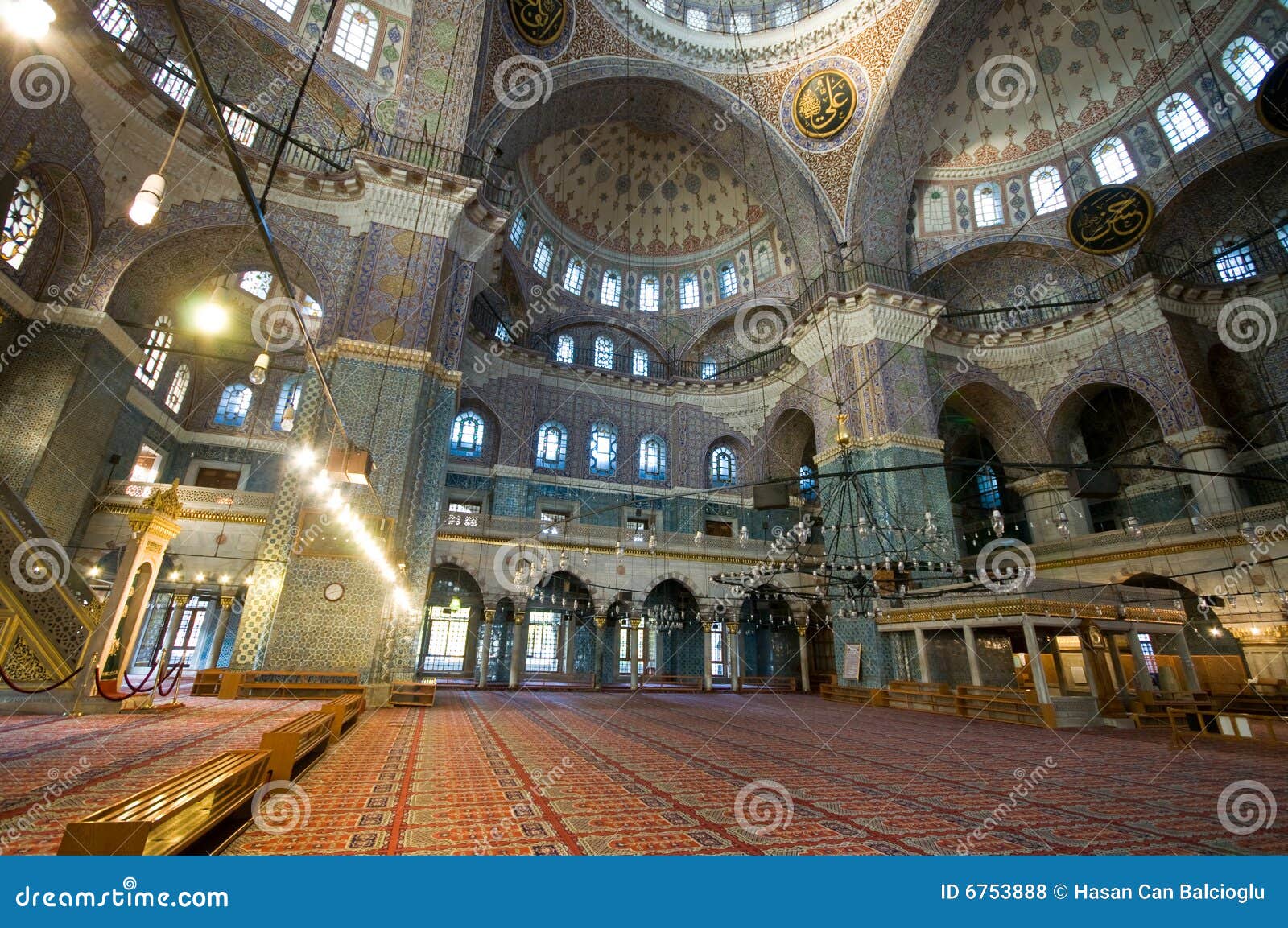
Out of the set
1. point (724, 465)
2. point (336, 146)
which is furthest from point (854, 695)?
point (336, 146)

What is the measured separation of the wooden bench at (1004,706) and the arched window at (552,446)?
10.8 m

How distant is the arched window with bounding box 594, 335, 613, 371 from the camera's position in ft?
58.7

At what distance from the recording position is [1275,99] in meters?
10.0

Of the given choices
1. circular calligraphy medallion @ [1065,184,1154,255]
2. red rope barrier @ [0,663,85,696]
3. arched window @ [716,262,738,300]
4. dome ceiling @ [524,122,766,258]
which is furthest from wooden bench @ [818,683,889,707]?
dome ceiling @ [524,122,766,258]

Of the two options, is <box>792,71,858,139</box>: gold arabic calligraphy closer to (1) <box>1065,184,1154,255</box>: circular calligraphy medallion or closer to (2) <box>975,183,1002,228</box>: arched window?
(2) <box>975,183,1002,228</box>: arched window

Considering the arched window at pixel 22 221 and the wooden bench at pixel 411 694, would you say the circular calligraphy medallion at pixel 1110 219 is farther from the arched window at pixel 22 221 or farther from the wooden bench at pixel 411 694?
the arched window at pixel 22 221

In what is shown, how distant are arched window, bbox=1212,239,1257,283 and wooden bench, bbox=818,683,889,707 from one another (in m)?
12.0

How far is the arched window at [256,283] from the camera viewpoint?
13.9 m

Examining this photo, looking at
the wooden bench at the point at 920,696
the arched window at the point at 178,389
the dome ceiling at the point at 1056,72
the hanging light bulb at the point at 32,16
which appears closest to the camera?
the hanging light bulb at the point at 32,16

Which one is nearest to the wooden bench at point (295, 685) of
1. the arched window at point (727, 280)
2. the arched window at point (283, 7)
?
the arched window at point (283, 7)

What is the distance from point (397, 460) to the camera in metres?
8.89

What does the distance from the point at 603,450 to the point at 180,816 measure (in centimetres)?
1495

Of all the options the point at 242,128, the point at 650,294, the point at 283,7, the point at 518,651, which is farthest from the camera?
the point at 650,294

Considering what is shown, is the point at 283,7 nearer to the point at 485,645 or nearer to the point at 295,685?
the point at 295,685
